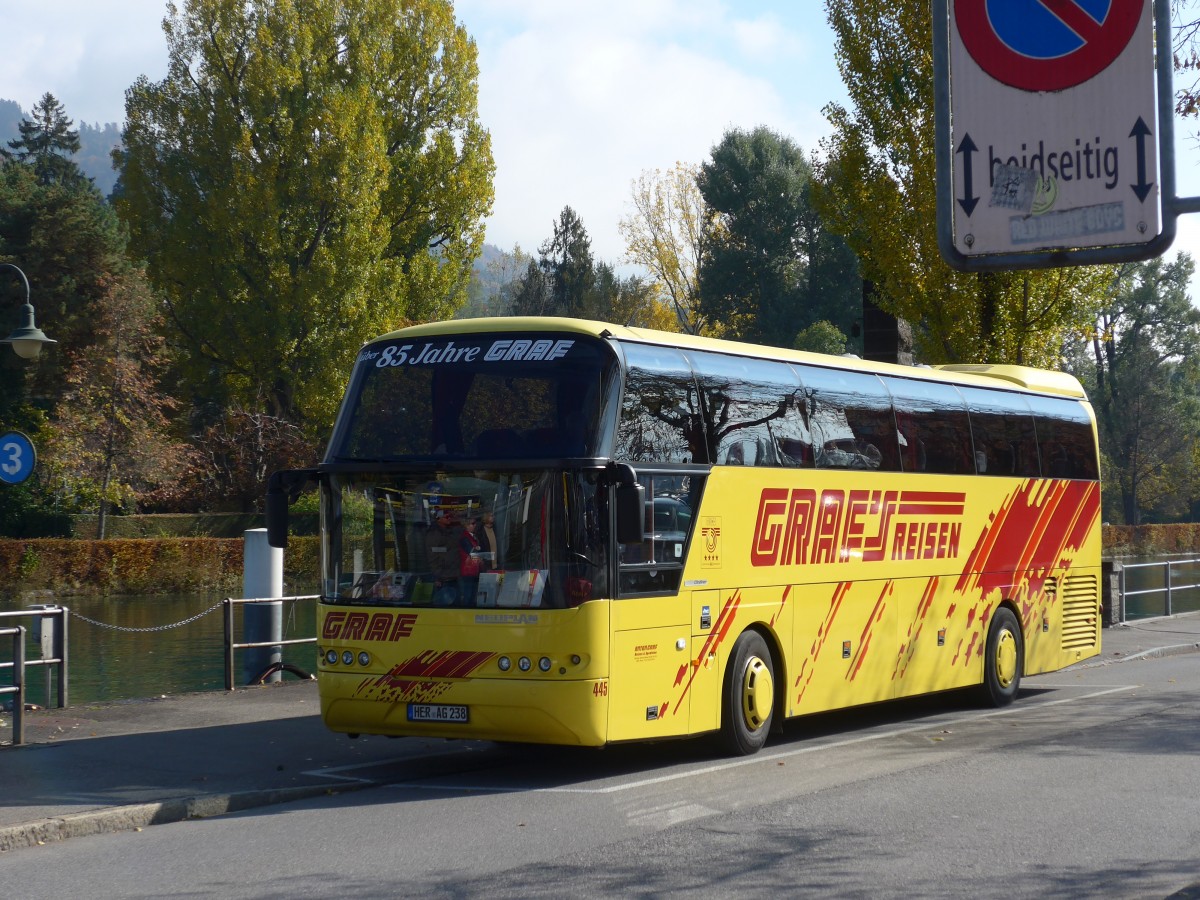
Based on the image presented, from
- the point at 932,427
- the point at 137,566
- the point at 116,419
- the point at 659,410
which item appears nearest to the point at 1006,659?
the point at 932,427

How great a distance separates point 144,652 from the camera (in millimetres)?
26250

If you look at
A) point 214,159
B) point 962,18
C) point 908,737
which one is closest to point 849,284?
point 214,159

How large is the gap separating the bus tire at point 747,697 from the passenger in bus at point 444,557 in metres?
2.66

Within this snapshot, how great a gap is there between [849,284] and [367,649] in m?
62.7

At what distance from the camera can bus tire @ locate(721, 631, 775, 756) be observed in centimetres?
1239

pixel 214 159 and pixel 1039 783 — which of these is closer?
pixel 1039 783

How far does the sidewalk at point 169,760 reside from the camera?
9.65 meters

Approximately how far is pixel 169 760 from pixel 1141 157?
27.2 ft

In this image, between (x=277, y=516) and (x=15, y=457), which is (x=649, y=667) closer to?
(x=277, y=516)

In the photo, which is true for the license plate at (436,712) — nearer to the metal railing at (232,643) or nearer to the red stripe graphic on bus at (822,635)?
the red stripe graphic on bus at (822,635)

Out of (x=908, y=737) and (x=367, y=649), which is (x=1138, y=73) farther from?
(x=908, y=737)

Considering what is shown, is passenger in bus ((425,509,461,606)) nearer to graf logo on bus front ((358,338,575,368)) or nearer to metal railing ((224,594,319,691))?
graf logo on bus front ((358,338,575,368))

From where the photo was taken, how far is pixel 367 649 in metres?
11.4

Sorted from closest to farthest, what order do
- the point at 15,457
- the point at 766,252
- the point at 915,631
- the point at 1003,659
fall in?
the point at 915,631, the point at 15,457, the point at 1003,659, the point at 766,252
